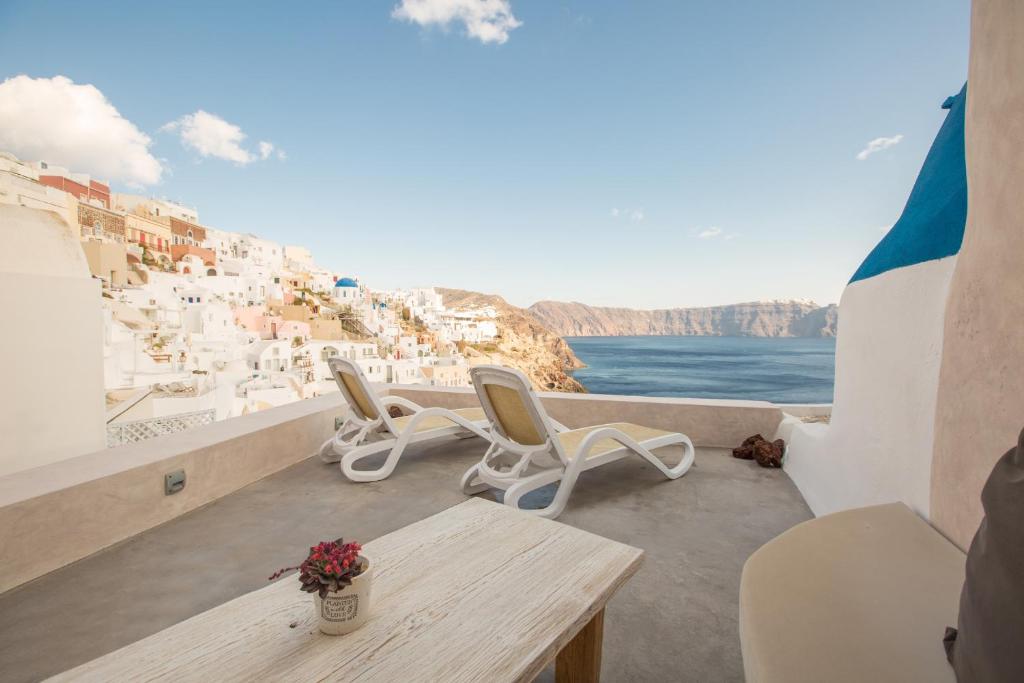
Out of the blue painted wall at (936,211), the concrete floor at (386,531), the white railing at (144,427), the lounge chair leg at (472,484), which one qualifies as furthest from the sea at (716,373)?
the blue painted wall at (936,211)

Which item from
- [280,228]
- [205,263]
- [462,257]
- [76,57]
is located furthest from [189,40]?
[280,228]

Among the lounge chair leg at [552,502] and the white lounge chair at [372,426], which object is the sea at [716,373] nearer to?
the white lounge chair at [372,426]

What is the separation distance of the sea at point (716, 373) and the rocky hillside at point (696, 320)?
26.4m

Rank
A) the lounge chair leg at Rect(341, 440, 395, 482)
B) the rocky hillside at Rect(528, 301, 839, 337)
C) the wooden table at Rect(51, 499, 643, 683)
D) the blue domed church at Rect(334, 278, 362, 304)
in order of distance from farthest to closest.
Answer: the rocky hillside at Rect(528, 301, 839, 337) → the blue domed church at Rect(334, 278, 362, 304) → the lounge chair leg at Rect(341, 440, 395, 482) → the wooden table at Rect(51, 499, 643, 683)

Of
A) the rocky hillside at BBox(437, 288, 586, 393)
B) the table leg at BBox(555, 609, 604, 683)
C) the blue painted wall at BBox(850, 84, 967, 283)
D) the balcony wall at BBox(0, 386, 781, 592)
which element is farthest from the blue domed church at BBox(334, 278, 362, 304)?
the table leg at BBox(555, 609, 604, 683)

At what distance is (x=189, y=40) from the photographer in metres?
36.8

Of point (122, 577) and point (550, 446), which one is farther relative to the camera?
point (550, 446)

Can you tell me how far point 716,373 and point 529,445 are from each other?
5926 cm

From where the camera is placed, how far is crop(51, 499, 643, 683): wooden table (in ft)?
3.77

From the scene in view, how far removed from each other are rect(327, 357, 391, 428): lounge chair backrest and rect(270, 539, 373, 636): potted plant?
9.43 ft

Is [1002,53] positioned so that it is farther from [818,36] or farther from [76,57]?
[76,57]

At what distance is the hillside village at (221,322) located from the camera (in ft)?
51.0

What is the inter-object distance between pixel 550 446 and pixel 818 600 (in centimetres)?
205

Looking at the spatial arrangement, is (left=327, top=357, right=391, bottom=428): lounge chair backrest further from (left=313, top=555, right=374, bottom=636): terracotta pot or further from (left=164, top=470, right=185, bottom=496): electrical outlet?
(left=313, top=555, right=374, bottom=636): terracotta pot
